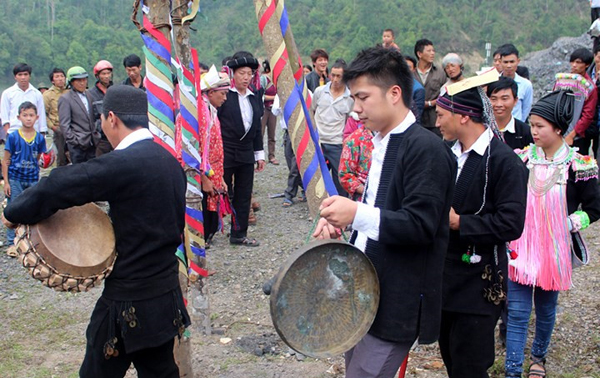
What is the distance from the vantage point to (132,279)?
277 cm

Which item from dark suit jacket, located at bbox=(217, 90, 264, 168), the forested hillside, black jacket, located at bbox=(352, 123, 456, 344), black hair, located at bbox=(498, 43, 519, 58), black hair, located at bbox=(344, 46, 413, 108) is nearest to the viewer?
black jacket, located at bbox=(352, 123, 456, 344)

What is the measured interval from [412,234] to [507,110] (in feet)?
7.53

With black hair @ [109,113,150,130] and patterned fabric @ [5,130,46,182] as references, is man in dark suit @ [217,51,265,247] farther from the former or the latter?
black hair @ [109,113,150,130]

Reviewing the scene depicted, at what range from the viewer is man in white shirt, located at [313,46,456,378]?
2.23m

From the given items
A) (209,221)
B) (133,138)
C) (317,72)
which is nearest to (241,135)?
(209,221)

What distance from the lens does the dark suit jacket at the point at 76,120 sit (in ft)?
27.0

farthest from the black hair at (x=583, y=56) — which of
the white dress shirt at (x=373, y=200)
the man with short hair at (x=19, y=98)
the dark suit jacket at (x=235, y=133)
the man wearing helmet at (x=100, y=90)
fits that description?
the man with short hair at (x=19, y=98)

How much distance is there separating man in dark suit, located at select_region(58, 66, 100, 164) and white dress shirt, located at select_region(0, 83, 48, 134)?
1.28 m

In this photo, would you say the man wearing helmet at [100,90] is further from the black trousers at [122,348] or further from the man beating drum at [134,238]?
the black trousers at [122,348]

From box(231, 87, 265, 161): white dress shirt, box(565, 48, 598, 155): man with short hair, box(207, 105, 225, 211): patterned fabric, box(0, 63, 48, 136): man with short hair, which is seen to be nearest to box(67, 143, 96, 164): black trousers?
box(0, 63, 48, 136): man with short hair

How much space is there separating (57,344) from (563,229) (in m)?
3.88

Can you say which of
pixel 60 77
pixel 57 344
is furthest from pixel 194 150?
pixel 60 77

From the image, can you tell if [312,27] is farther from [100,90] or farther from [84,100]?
[84,100]

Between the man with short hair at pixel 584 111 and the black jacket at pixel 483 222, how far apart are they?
455 cm
